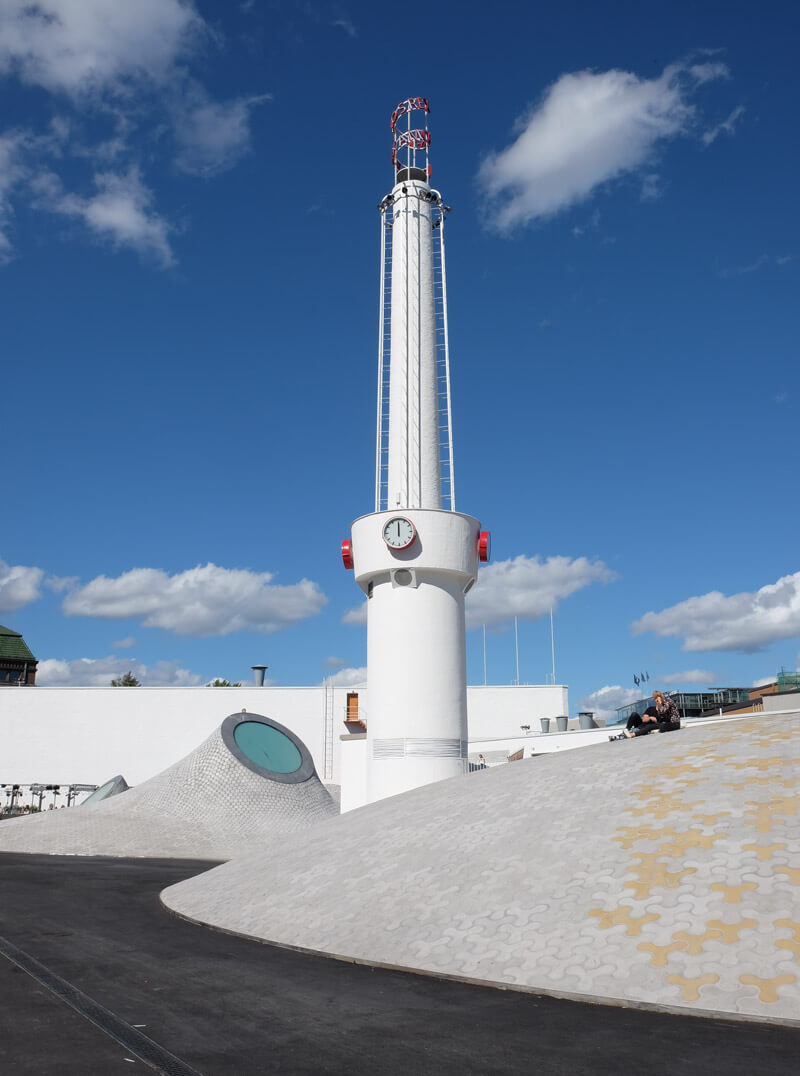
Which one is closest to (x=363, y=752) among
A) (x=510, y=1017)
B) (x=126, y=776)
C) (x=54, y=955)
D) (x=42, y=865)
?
(x=42, y=865)

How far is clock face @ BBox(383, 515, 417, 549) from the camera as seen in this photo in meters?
29.4

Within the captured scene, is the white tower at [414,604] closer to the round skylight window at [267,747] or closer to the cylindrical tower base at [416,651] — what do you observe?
the cylindrical tower base at [416,651]

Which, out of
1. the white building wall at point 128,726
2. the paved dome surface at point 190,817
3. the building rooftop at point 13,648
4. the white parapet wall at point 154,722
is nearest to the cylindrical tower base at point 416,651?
the paved dome surface at point 190,817

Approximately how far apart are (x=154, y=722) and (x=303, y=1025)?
58.2m

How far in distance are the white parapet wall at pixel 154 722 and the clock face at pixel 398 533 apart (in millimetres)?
35775

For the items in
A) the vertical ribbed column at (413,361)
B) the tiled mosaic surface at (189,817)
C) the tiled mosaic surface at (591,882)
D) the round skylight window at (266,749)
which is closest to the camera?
the tiled mosaic surface at (591,882)

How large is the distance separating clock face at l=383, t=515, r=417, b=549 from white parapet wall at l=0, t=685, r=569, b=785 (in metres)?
35.8

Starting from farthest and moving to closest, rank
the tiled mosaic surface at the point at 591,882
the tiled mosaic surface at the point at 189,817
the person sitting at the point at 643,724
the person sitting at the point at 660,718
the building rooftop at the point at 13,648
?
1. the building rooftop at the point at 13,648
2. the tiled mosaic surface at the point at 189,817
3. the person sitting at the point at 643,724
4. the person sitting at the point at 660,718
5. the tiled mosaic surface at the point at 591,882

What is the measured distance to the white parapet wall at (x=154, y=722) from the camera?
6394 centimetres

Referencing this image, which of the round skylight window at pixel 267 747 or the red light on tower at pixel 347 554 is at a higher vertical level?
the red light on tower at pixel 347 554

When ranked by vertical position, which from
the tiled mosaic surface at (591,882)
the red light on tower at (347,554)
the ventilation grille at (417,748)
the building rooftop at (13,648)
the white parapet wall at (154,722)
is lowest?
the tiled mosaic surface at (591,882)

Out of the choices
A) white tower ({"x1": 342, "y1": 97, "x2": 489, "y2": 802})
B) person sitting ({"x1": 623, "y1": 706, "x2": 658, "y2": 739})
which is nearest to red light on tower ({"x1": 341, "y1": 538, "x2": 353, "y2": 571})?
white tower ({"x1": 342, "y1": 97, "x2": 489, "y2": 802})

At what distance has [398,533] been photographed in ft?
97.4

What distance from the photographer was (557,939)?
11.4 m
